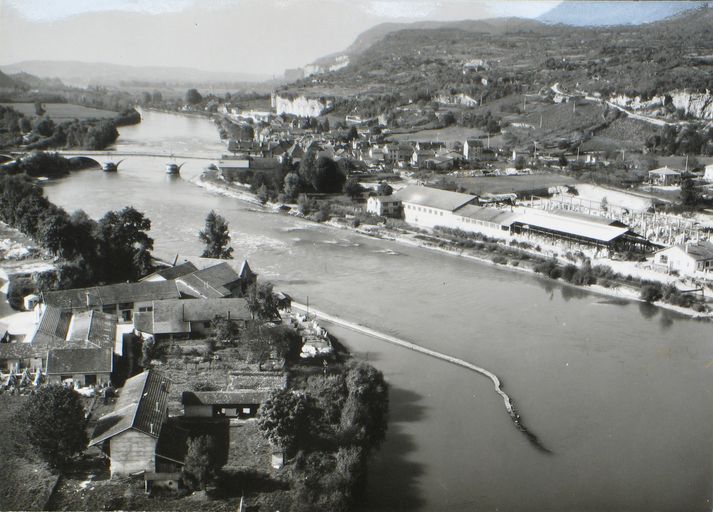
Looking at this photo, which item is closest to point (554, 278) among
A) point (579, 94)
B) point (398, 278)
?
point (398, 278)

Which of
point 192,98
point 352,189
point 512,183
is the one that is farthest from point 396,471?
point 192,98

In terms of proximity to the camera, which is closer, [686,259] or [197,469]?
[197,469]

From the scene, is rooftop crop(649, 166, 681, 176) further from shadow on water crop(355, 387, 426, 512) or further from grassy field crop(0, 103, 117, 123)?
grassy field crop(0, 103, 117, 123)

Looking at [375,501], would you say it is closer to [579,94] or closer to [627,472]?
[627,472]

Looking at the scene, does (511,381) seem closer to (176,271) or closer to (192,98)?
(176,271)

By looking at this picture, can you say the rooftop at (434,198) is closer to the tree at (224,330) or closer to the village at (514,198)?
the village at (514,198)

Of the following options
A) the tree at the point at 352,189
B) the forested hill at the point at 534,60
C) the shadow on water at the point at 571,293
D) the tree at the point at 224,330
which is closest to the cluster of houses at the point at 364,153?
the tree at the point at 352,189
